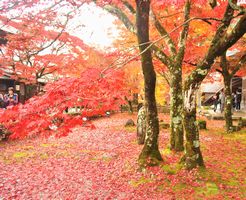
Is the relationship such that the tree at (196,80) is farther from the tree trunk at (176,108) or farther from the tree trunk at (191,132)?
the tree trunk at (176,108)

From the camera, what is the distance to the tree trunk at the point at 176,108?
389 inches

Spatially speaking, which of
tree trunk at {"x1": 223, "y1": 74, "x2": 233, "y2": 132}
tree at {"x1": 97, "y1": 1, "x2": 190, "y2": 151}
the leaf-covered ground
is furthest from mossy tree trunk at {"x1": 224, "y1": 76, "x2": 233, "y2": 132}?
tree at {"x1": 97, "y1": 1, "x2": 190, "y2": 151}

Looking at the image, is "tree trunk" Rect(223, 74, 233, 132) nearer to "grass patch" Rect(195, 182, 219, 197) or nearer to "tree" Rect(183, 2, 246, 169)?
"tree" Rect(183, 2, 246, 169)

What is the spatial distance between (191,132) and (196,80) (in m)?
1.52

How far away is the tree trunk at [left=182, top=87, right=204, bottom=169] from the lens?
7.45 meters

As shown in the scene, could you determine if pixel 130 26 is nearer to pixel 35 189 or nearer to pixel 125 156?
pixel 125 156

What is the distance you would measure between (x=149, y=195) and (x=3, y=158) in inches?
276

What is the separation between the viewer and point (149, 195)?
23.1 feet

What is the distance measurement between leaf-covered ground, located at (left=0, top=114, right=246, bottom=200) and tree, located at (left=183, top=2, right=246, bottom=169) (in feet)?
1.70

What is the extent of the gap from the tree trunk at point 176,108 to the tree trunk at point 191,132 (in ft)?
7.21

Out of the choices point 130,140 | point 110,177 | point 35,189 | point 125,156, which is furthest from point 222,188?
point 130,140

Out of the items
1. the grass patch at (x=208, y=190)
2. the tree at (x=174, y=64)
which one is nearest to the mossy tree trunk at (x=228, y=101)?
the tree at (x=174, y=64)

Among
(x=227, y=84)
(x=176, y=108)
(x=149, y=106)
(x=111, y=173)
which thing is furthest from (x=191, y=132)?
(x=227, y=84)

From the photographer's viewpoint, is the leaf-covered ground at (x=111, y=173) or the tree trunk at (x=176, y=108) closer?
the leaf-covered ground at (x=111, y=173)
